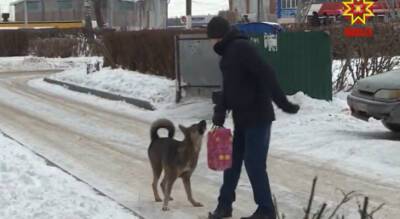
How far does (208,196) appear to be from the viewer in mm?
7434

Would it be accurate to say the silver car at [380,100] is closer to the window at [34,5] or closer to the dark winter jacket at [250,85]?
the dark winter jacket at [250,85]

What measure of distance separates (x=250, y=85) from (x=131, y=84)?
515 inches

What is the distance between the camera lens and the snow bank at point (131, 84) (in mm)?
16594

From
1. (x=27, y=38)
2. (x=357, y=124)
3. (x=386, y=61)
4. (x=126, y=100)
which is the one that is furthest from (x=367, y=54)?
(x=27, y=38)

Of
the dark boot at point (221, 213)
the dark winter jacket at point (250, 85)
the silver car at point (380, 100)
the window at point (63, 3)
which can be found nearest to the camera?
the dark winter jacket at point (250, 85)

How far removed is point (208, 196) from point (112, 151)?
335 cm

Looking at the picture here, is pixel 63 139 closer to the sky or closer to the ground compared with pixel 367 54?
closer to the ground

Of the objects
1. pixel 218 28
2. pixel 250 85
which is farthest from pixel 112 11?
pixel 250 85

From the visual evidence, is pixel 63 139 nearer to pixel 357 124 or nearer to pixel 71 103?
pixel 357 124

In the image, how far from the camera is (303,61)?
13.5 meters

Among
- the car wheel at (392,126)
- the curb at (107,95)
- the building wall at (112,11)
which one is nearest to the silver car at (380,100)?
the car wheel at (392,126)

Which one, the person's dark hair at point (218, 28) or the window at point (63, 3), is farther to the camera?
the window at point (63, 3)

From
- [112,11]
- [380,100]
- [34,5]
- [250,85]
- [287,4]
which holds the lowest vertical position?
[380,100]
